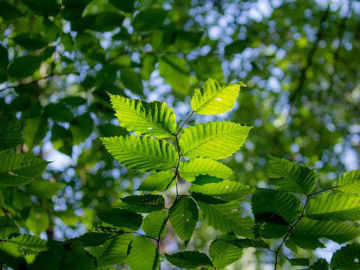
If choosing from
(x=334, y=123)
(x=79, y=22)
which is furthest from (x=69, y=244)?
(x=334, y=123)

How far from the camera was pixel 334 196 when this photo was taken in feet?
2.38

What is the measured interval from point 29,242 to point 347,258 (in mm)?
820

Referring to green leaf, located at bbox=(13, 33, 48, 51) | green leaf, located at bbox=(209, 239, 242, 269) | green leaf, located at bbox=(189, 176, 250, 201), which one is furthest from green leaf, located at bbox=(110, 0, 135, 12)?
green leaf, located at bbox=(209, 239, 242, 269)

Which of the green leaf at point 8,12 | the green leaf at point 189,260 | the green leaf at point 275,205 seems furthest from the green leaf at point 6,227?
the green leaf at point 8,12

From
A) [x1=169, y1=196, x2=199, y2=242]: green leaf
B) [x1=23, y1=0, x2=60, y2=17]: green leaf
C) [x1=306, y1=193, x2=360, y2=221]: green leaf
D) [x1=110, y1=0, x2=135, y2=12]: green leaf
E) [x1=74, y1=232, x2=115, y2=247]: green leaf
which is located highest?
[x1=110, y1=0, x2=135, y2=12]: green leaf

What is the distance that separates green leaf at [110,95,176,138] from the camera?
74cm

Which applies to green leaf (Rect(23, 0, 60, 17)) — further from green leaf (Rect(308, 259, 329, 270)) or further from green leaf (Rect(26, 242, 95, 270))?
green leaf (Rect(308, 259, 329, 270))

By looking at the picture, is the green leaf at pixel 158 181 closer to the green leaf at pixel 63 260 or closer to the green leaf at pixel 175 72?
the green leaf at pixel 63 260

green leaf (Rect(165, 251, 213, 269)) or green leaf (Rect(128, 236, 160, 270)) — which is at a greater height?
green leaf (Rect(128, 236, 160, 270))

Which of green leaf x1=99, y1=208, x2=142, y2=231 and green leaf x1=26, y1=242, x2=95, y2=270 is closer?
green leaf x1=26, y1=242, x2=95, y2=270

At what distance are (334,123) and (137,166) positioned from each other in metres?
6.57

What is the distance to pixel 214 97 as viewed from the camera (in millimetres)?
766

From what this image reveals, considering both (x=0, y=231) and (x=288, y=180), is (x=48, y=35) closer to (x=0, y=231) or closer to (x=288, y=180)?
(x=0, y=231)

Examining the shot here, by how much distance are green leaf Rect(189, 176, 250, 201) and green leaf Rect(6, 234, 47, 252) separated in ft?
1.31
